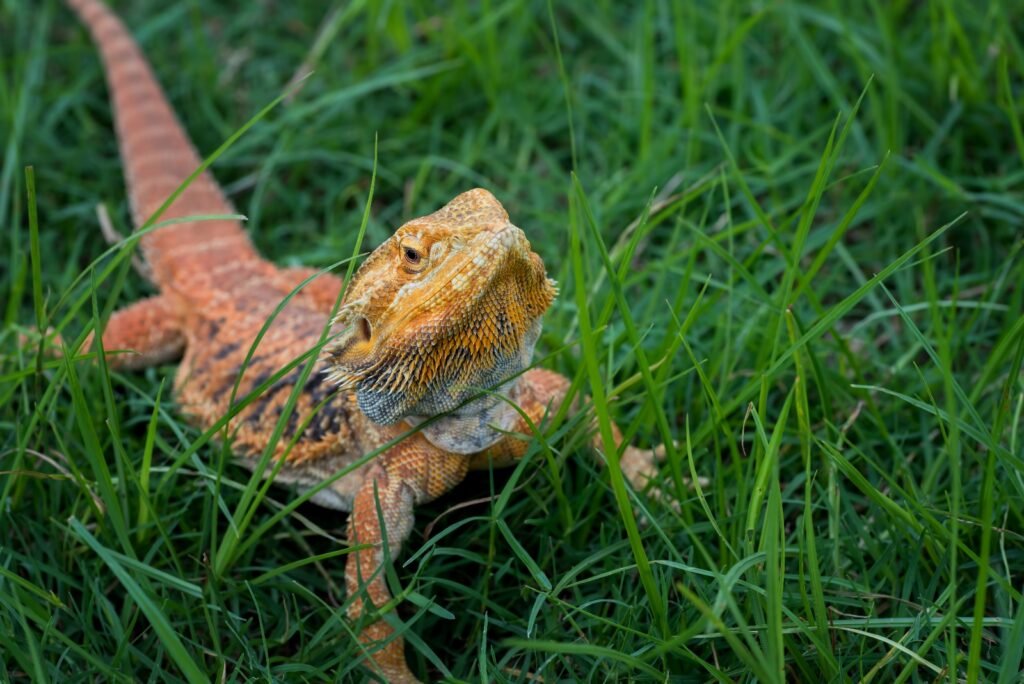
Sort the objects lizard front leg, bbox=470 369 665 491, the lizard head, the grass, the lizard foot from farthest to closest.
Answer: the lizard foot
lizard front leg, bbox=470 369 665 491
the grass
the lizard head

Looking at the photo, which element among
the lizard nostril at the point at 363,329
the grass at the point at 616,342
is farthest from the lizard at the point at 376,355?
the grass at the point at 616,342

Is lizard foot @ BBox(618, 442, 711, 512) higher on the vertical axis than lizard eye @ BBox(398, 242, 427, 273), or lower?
lower

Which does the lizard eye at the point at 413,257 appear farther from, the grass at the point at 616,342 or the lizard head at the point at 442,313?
the grass at the point at 616,342

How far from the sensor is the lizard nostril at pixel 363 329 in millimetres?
2416

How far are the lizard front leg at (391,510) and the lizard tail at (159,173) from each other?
1.27m

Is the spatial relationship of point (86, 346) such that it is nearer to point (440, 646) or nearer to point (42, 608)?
point (42, 608)

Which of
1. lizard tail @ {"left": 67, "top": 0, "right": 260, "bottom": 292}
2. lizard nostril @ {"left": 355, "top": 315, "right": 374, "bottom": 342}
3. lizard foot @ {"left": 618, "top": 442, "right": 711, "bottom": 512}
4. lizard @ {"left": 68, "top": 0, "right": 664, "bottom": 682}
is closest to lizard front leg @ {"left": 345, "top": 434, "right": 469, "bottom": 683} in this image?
lizard @ {"left": 68, "top": 0, "right": 664, "bottom": 682}

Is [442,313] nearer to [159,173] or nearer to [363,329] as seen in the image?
[363,329]

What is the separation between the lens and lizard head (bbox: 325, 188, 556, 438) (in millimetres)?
2203

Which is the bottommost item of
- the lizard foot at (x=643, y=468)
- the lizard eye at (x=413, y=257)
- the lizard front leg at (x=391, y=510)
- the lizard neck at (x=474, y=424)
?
the lizard foot at (x=643, y=468)

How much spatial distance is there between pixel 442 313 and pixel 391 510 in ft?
2.15

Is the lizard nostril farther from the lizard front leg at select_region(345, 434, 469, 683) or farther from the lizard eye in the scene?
the lizard front leg at select_region(345, 434, 469, 683)

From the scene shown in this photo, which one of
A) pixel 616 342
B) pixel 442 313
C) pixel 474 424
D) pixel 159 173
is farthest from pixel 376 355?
pixel 159 173

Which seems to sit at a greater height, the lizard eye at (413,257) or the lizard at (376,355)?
the lizard eye at (413,257)
